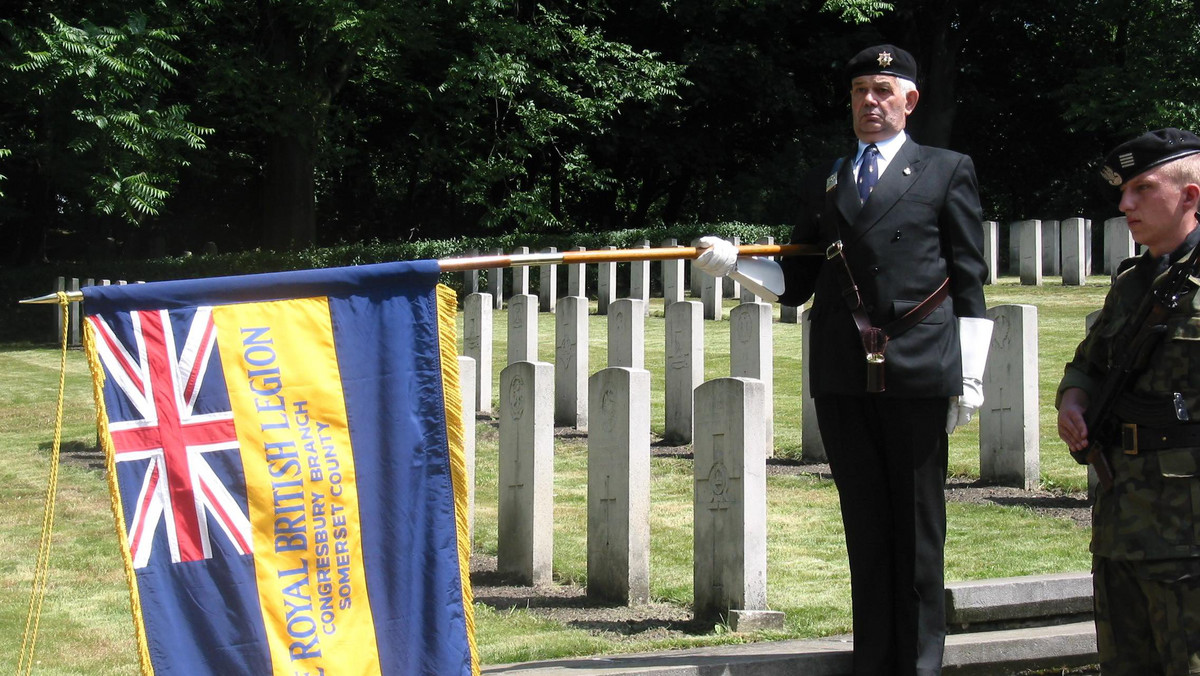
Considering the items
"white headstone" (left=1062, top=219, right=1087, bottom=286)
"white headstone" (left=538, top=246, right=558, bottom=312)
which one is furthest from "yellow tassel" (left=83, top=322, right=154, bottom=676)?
"white headstone" (left=1062, top=219, right=1087, bottom=286)

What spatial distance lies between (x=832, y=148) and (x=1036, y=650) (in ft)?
83.3

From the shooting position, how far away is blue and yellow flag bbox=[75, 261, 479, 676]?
3.59 meters

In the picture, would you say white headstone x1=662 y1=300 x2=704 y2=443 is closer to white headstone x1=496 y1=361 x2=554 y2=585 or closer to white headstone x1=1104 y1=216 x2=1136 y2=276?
white headstone x1=496 y1=361 x2=554 y2=585

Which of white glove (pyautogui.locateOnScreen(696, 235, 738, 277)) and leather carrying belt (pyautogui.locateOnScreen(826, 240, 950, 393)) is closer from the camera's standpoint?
leather carrying belt (pyautogui.locateOnScreen(826, 240, 950, 393))

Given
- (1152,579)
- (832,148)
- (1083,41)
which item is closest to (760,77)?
(832,148)

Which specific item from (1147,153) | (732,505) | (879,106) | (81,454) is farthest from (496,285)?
(1147,153)

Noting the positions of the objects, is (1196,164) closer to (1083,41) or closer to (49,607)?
(49,607)

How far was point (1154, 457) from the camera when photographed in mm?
3703

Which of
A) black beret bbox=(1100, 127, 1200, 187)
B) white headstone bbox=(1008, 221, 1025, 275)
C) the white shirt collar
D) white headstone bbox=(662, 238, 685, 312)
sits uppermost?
white headstone bbox=(1008, 221, 1025, 275)

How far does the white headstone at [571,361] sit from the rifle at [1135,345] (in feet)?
22.8

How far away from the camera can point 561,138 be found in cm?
3000

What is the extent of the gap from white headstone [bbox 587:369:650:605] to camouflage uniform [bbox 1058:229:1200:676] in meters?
2.50

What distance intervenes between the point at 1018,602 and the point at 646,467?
178cm

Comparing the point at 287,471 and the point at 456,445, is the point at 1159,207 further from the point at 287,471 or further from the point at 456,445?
the point at 287,471
